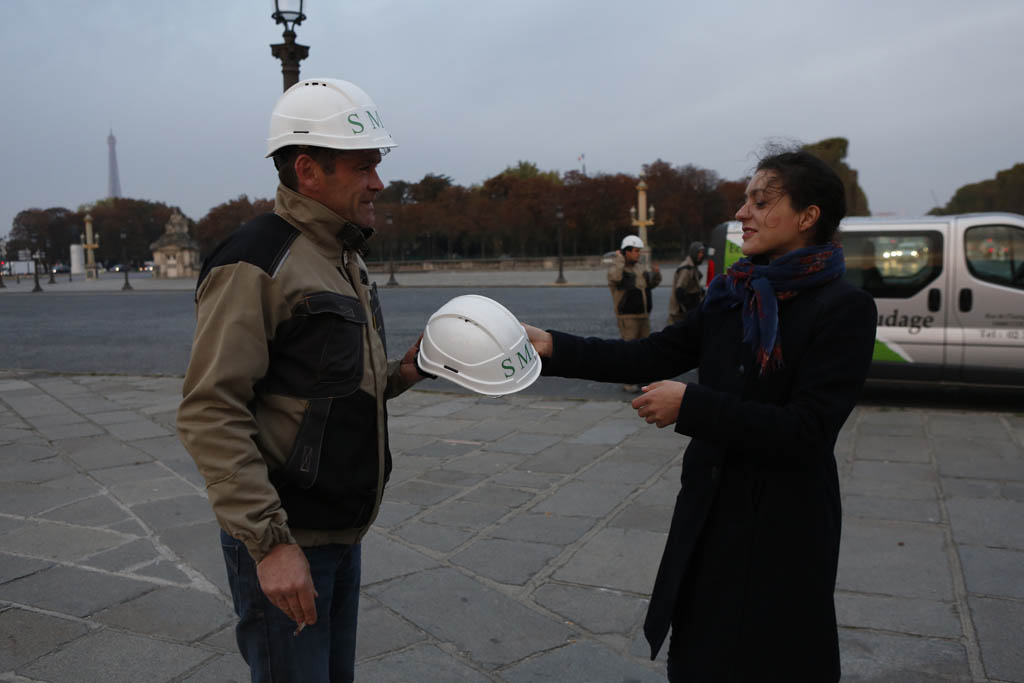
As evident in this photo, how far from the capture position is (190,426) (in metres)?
1.68

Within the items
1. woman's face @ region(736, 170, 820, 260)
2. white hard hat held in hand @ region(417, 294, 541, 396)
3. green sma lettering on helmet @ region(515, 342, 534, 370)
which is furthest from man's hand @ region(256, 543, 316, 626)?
woman's face @ region(736, 170, 820, 260)

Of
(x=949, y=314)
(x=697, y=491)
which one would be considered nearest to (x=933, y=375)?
(x=949, y=314)

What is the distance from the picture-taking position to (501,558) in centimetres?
411

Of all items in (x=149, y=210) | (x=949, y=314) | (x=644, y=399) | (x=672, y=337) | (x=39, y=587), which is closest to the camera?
(x=644, y=399)

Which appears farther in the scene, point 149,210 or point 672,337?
point 149,210

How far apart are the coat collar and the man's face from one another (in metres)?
0.03

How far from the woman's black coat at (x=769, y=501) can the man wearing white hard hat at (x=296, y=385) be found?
791 millimetres

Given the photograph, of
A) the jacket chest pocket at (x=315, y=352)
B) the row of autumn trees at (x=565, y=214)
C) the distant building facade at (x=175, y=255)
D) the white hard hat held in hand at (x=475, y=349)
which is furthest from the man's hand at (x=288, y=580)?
the distant building facade at (x=175, y=255)

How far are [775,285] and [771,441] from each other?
1.28 ft

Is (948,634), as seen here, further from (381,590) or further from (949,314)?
(949,314)

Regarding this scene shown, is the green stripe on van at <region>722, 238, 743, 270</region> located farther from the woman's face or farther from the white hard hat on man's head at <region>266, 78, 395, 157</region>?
the white hard hat on man's head at <region>266, 78, 395, 157</region>

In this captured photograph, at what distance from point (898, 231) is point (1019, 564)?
5.24 metres

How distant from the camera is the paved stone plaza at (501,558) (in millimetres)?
3076

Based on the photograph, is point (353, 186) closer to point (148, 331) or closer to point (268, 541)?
point (268, 541)
